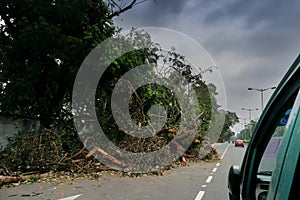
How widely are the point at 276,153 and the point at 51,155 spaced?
34.7ft

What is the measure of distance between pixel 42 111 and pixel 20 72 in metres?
2.06

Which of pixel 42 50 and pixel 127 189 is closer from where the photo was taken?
pixel 127 189

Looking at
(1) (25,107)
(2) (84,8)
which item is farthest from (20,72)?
(2) (84,8)

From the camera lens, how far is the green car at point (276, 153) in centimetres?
113

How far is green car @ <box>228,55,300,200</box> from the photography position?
44.4 inches

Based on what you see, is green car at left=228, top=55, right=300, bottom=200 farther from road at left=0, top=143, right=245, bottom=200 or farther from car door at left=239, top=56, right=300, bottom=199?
road at left=0, top=143, right=245, bottom=200

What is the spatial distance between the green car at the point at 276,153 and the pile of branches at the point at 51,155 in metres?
8.25

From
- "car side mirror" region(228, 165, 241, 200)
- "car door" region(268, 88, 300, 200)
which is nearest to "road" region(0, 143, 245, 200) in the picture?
"car side mirror" region(228, 165, 241, 200)

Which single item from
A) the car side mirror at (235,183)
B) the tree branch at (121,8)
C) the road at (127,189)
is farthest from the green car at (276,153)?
the tree branch at (121,8)

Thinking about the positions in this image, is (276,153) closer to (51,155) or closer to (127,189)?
(127,189)

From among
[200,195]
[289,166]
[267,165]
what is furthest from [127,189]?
[289,166]

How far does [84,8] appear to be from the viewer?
1405 centimetres

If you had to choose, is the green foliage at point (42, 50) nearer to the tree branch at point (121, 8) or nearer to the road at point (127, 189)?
the tree branch at point (121, 8)

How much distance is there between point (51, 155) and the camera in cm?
1112
